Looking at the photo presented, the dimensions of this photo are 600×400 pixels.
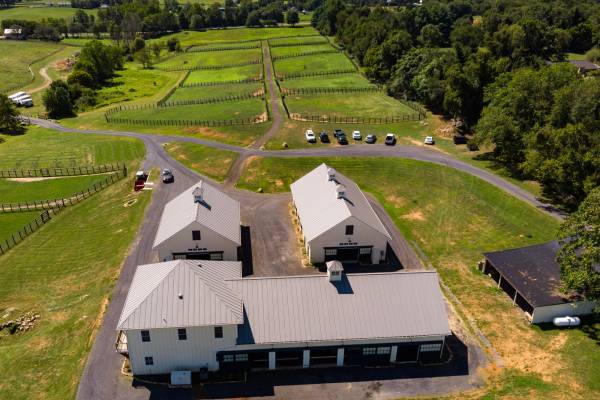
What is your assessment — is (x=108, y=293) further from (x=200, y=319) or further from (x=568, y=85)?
(x=568, y=85)

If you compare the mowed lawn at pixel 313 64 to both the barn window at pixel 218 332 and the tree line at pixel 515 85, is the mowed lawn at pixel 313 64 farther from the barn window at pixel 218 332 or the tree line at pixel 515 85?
the barn window at pixel 218 332

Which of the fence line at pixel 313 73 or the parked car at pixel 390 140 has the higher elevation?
the fence line at pixel 313 73

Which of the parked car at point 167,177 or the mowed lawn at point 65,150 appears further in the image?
the mowed lawn at point 65,150

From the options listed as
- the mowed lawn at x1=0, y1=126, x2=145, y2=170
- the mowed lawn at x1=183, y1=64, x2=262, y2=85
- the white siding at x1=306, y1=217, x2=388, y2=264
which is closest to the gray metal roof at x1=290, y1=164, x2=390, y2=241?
the white siding at x1=306, y1=217, x2=388, y2=264

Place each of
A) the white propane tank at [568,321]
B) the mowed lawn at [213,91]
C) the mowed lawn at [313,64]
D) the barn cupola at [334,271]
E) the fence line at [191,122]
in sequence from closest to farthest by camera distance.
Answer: the barn cupola at [334,271], the white propane tank at [568,321], the fence line at [191,122], the mowed lawn at [213,91], the mowed lawn at [313,64]

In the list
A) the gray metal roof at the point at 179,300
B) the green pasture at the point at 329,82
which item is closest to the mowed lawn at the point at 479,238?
the gray metal roof at the point at 179,300

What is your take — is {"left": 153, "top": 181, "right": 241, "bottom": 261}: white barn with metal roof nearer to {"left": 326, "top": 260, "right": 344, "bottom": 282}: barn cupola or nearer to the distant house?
{"left": 326, "top": 260, "right": 344, "bottom": 282}: barn cupola

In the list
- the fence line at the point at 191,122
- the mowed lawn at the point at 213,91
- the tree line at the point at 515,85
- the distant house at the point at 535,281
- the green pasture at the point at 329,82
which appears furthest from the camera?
the green pasture at the point at 329,82
